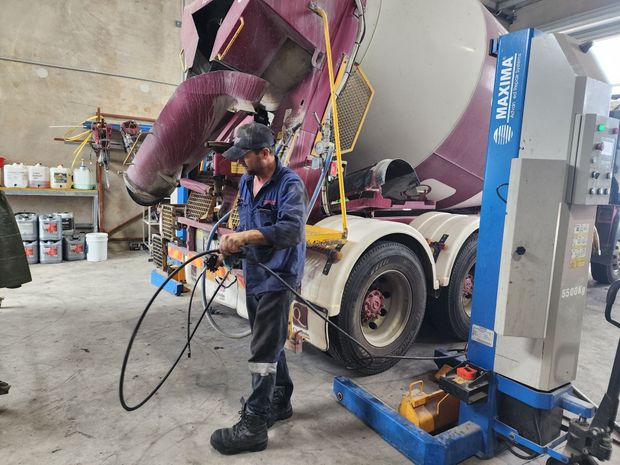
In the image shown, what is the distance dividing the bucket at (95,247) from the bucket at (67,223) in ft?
1.31

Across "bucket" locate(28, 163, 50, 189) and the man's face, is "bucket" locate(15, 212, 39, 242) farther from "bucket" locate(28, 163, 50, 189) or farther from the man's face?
Answer: the man's face

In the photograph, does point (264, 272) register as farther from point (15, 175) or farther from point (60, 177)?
point (15, 175)

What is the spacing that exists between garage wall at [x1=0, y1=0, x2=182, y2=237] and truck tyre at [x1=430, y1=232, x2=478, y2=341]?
21.9ft

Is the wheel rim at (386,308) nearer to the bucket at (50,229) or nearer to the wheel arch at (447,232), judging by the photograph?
the wheel arch at (447,232)

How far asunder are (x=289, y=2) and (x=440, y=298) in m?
2.69

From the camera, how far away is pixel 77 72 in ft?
25.3

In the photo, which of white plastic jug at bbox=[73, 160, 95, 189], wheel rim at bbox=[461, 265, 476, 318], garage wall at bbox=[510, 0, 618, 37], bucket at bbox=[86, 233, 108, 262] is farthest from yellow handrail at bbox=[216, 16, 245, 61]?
garage wall at bbox=[510, 0, 618, 37]

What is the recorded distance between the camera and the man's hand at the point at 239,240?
1974mm

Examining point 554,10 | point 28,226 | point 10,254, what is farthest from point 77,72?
point 554,10

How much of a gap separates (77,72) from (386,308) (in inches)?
293

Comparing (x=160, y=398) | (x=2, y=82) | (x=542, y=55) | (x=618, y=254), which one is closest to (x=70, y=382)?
(x=160, y=398)

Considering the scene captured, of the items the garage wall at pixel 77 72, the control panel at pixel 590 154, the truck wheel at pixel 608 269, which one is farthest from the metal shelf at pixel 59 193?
the truck wheel at pixel 608 269

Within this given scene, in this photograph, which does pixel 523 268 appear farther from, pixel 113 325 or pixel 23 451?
pixel 113 325

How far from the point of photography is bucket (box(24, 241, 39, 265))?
678 centimetres
